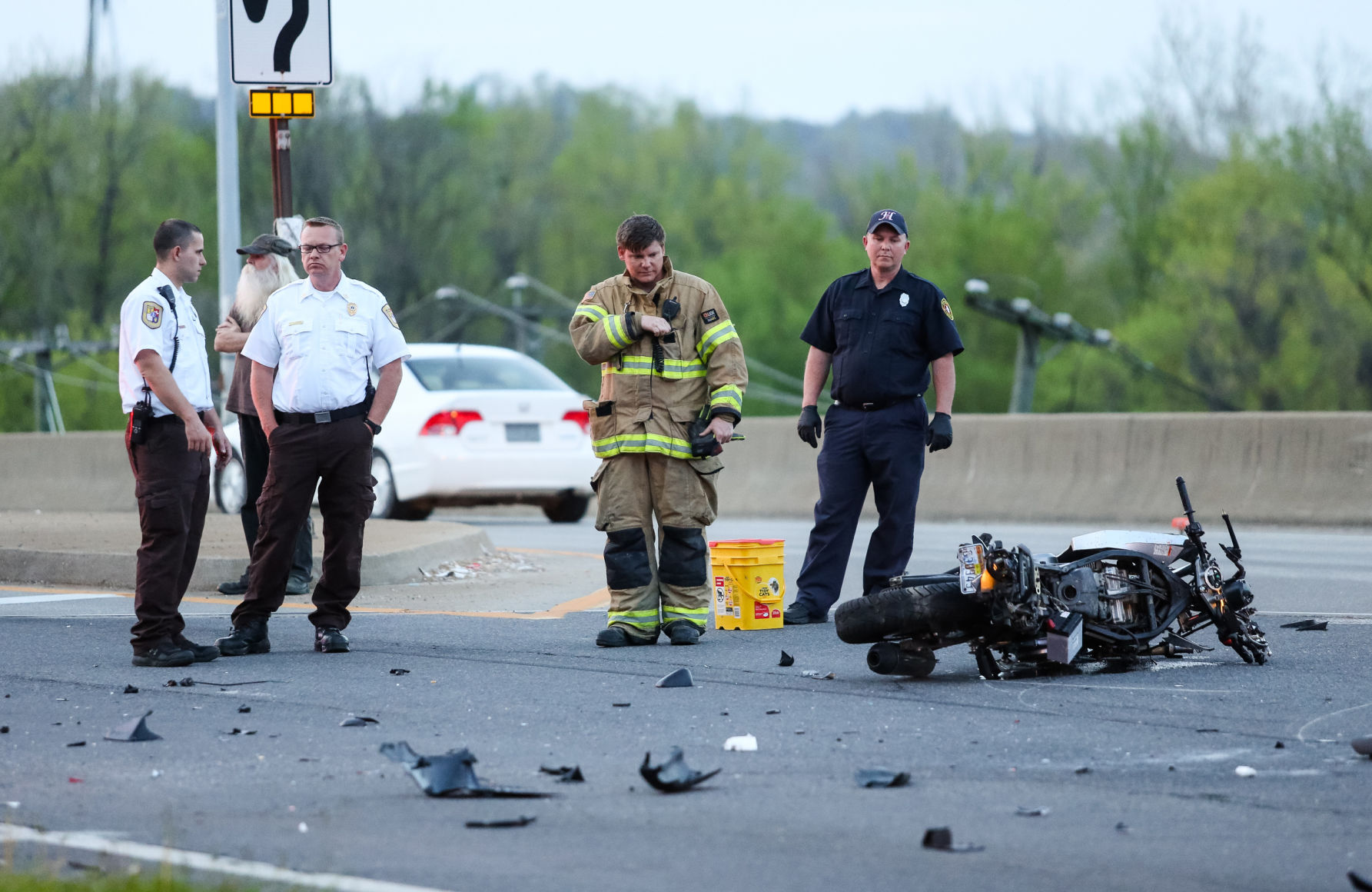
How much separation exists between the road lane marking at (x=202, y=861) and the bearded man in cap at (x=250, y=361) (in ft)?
16.2

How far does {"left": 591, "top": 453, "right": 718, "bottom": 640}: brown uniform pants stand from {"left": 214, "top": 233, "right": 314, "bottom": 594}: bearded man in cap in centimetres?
192

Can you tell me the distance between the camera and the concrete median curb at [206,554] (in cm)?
1080

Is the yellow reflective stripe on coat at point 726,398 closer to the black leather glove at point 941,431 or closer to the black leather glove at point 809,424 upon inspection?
the black leather glove at point 809,424

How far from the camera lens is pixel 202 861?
407 centimetres

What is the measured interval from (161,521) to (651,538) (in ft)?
7.22

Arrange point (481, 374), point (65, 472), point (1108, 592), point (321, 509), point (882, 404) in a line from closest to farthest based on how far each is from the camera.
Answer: point (1108, 592) → point (321, 509) → point (882, 404) → point (481, 374) → point (65, 472)

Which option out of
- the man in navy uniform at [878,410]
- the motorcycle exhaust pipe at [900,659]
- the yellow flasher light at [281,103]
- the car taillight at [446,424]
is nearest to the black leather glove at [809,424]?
the man in navy uniform at [878,410]

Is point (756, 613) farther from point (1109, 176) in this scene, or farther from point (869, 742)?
point (1109, 176)

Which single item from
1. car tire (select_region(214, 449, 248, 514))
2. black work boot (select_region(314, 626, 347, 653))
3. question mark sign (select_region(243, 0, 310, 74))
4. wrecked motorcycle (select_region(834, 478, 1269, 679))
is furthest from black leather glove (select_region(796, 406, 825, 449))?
car tire (select_region(214, 449, 248, 514))

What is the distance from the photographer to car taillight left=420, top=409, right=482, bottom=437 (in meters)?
15.6

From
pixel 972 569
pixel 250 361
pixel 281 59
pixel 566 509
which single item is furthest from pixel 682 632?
pixel 566 509

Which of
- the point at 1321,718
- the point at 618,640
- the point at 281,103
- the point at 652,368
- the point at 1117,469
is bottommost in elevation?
the point at 1117,469

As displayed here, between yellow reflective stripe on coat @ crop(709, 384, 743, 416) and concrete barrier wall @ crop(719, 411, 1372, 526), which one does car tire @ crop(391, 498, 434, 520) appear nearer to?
concrete barrier wall @ crop(719, 411, 1372, 526)

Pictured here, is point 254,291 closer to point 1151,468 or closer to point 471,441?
point 471,441
